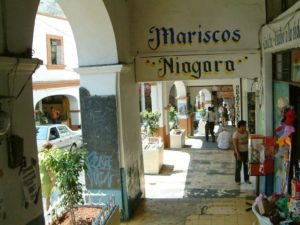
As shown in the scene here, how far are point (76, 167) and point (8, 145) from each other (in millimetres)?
1955

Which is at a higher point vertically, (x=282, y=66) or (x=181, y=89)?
(x=282, y=66)

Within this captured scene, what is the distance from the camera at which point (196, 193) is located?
9.19 meters

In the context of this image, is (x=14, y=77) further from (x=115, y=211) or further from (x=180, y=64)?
(x=180, y=64)

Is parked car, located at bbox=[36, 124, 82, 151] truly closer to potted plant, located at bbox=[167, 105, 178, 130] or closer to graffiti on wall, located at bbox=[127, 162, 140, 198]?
potted plant, located at bbox=[167, 105, 178, 130]

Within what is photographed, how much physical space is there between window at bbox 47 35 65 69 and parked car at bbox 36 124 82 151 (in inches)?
167

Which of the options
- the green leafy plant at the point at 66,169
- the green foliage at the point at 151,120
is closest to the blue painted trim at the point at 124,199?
the green leafy plant at the point at 66,169

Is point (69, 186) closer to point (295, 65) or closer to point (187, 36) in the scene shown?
point (295, 65)

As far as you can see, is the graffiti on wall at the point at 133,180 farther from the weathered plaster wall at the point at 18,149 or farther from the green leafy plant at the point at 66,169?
the weathered plaster wall at the point at 18,149

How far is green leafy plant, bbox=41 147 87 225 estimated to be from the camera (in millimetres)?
5168

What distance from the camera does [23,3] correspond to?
362cm

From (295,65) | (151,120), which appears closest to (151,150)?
(151,120)

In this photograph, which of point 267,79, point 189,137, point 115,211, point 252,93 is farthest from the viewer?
point 189,137

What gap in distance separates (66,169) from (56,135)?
990cm

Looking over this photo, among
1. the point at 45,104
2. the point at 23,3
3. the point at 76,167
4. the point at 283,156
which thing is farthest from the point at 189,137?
the point at 23,3
